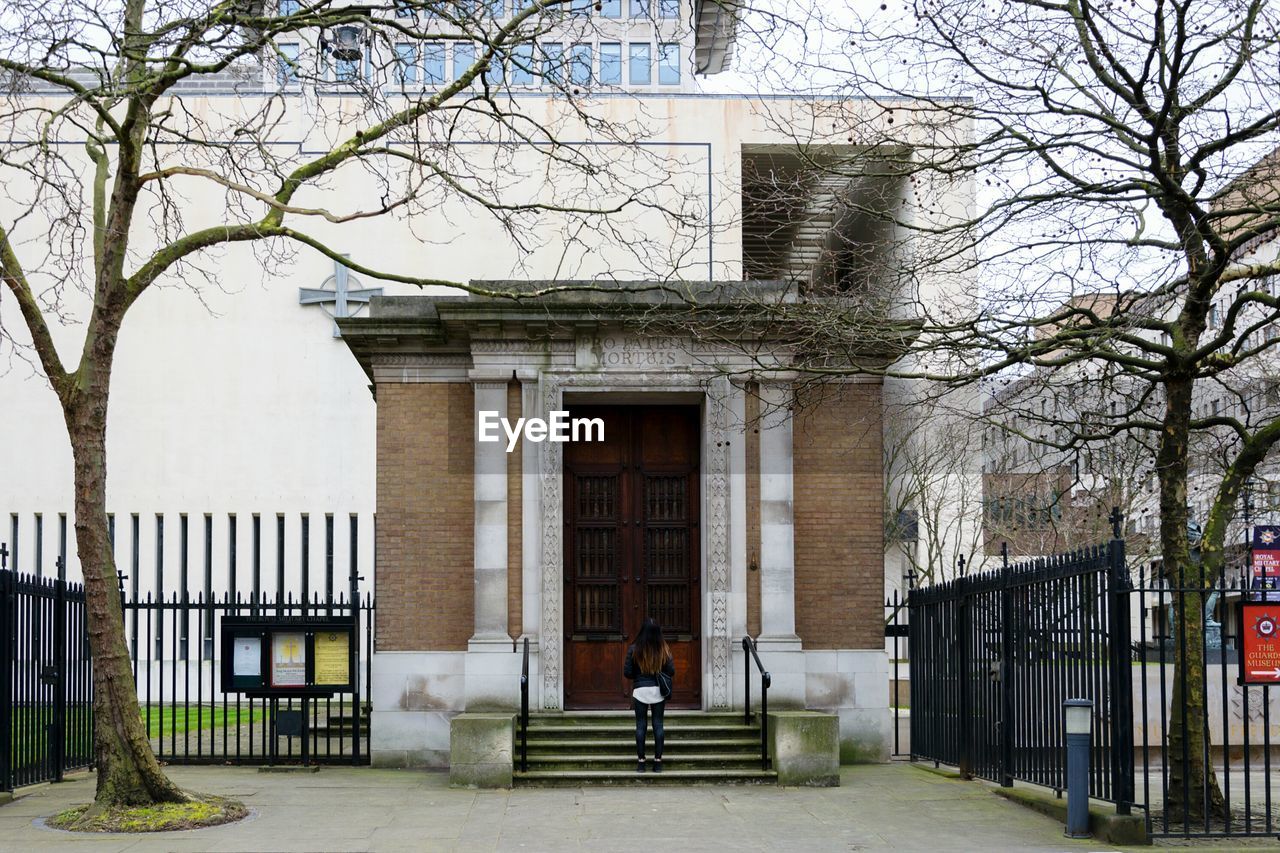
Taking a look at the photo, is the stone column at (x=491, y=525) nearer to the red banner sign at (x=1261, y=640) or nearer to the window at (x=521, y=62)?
the window at (x=521, y=62)

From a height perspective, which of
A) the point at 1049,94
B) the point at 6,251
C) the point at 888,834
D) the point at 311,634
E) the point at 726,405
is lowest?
the point at 888,834

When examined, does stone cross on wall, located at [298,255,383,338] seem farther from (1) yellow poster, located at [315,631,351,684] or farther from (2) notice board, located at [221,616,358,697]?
(1) yellow poster, located at [315,631,351,684]

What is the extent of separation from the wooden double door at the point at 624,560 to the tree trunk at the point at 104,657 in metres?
6.15

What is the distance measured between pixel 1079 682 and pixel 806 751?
12.8 ft

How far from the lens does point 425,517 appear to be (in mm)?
18078

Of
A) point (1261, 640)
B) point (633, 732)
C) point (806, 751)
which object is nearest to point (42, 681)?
point (633, 732)

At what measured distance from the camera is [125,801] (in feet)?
42.6

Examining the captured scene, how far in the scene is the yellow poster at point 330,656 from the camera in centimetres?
1767

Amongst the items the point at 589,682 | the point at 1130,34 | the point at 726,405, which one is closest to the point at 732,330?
the point at 726,405

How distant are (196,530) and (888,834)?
2957 cm

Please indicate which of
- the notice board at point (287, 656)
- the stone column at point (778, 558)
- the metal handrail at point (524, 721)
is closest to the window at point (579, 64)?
the stone column at point (778, 558)

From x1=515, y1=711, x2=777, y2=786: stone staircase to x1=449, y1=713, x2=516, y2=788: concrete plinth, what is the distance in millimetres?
247

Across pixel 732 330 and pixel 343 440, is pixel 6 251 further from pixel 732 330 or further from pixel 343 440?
pixel 343 440

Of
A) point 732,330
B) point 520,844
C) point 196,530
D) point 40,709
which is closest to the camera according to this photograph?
point 520,844
